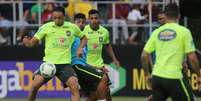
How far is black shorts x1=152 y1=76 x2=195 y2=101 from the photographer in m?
11.3

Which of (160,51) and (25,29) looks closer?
(160,51)

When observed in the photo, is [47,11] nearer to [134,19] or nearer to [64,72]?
[134,19]

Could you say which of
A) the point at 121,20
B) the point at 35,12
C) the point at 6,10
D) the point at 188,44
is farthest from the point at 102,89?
the point at 6,10

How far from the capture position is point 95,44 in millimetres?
16094

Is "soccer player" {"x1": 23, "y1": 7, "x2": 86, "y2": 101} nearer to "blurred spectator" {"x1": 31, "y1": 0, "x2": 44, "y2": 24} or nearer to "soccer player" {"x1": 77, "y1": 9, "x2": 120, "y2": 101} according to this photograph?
"soccer player" {"x1": 77, "y1": 9, "x2": 120, "y2": 101}

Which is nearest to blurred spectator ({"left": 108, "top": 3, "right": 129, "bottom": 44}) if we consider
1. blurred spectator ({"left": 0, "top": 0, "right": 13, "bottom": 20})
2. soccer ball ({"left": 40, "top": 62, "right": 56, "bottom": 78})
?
blurred spectator ({"left": 0, "top": 0, "right": 13, "bottom": 20})

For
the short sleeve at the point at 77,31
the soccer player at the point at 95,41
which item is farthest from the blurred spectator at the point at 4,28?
the short sleeve at the point at 77,31

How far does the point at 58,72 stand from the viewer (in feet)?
47.7

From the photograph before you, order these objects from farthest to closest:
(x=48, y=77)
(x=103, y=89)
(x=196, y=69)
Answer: (x=103, y=89)
(x=48, y=77)
(x=196, y=69)

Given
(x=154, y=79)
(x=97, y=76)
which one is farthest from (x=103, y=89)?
(x=154, y=79)

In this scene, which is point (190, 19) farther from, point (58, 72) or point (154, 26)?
point (58, 72)

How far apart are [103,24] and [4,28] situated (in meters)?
2.50

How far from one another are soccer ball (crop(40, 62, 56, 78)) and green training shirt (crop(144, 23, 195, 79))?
11.0 feet

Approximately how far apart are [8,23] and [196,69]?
9.98 metres
